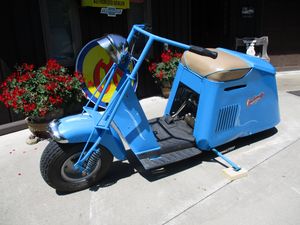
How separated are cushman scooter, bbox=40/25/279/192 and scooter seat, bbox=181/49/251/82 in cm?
1

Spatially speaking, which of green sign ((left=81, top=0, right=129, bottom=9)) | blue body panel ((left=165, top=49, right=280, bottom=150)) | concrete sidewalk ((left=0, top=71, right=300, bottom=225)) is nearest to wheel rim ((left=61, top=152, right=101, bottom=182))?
concrete sidewalk ((left=0, top=71, right=300, bottom=225))

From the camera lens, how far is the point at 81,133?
Result: 2.61 meters

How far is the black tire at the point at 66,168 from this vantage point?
258cm

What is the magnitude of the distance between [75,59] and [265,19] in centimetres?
506

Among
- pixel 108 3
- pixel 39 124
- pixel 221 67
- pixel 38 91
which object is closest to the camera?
pixel 221 67

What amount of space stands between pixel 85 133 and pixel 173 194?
3.27ft

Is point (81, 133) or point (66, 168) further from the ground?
point (81, 133)

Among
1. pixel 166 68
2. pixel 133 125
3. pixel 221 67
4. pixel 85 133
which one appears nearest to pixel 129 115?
pixel 133 125

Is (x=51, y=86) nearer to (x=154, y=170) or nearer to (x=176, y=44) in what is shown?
(x=154, y=170)

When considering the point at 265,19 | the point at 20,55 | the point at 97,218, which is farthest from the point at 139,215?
the point at 265,19

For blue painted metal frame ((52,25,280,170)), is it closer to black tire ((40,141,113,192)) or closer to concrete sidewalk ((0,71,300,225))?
black tire ((40,141,113,192))

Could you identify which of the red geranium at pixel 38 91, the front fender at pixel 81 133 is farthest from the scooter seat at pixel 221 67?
the red geranium at pixel 38 91

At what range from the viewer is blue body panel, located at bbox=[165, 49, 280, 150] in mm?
3078

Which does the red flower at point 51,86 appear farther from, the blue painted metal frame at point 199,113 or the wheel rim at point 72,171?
the wheel rim at point 72,171
